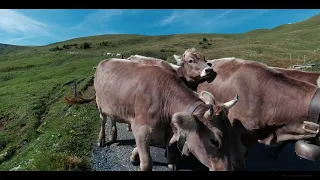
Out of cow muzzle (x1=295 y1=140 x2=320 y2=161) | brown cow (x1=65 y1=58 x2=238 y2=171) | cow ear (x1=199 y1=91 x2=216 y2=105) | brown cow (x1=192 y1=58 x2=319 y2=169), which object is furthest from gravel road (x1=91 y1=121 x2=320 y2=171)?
cow ear (x1=199 y1=91 x2=216 y2=105)

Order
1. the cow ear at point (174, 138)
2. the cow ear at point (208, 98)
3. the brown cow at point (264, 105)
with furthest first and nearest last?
the brown cow at point (264, 105) → the cow ear at point (208, 98) → the cow ear at point (174, 138)

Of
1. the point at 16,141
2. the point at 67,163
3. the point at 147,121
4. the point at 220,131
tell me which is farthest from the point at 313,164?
the point at 16,141

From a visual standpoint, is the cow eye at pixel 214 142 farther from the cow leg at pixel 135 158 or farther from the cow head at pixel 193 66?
the cow head at pixel 193 66

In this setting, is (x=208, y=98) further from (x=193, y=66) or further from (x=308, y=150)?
(x=193, y=66)

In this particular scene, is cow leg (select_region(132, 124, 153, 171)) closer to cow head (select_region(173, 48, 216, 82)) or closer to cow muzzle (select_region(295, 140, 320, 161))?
cow head (select_region(173, 48, 216, 82))

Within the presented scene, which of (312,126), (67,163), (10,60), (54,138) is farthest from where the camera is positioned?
(10,60)

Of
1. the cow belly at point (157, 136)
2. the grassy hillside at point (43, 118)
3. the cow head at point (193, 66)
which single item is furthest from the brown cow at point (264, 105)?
the grassy hillside at point (43, 118)

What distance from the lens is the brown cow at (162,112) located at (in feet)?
17.4

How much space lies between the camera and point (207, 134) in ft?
17.4

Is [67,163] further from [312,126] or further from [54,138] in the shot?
[312,126]

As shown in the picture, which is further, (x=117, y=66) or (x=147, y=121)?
(x=117, y=66)

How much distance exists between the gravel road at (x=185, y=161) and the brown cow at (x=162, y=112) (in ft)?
1.35

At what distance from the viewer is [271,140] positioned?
22.0 ft
